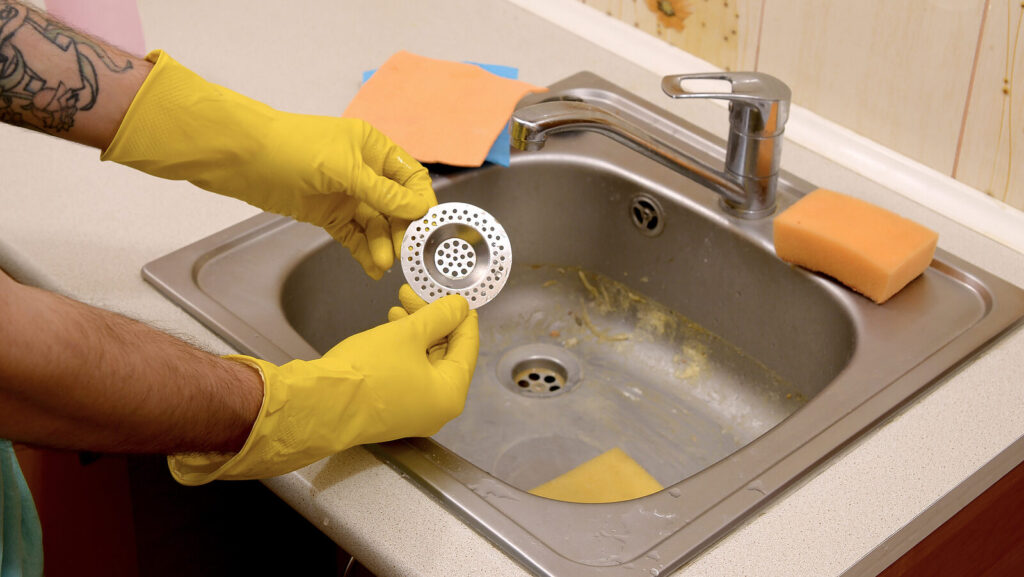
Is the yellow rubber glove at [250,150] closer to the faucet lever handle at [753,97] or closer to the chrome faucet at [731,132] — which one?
the chrome faucet at [731,132]

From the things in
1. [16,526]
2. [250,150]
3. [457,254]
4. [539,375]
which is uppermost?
[250,150]

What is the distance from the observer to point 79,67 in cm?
90

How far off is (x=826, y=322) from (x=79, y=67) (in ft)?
2.50

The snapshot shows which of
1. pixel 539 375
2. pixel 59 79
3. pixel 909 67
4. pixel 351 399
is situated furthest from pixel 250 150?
pixel 909 67

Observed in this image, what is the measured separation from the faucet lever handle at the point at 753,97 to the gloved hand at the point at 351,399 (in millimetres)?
326

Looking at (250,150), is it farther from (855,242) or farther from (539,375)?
(855,242)

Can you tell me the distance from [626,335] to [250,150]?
1.70 ft

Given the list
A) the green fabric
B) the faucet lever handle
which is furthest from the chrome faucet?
the green fabric

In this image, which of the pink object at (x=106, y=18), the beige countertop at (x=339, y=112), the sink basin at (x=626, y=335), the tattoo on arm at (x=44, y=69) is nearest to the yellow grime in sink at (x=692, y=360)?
the sink basin at (x=626, y=335)

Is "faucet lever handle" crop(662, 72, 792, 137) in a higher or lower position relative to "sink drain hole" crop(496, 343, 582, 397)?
higher

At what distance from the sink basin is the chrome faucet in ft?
0.13

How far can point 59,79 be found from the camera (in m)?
0.89

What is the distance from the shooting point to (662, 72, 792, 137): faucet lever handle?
3.17 ft

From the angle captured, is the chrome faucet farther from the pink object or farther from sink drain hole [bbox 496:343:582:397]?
the pink object
